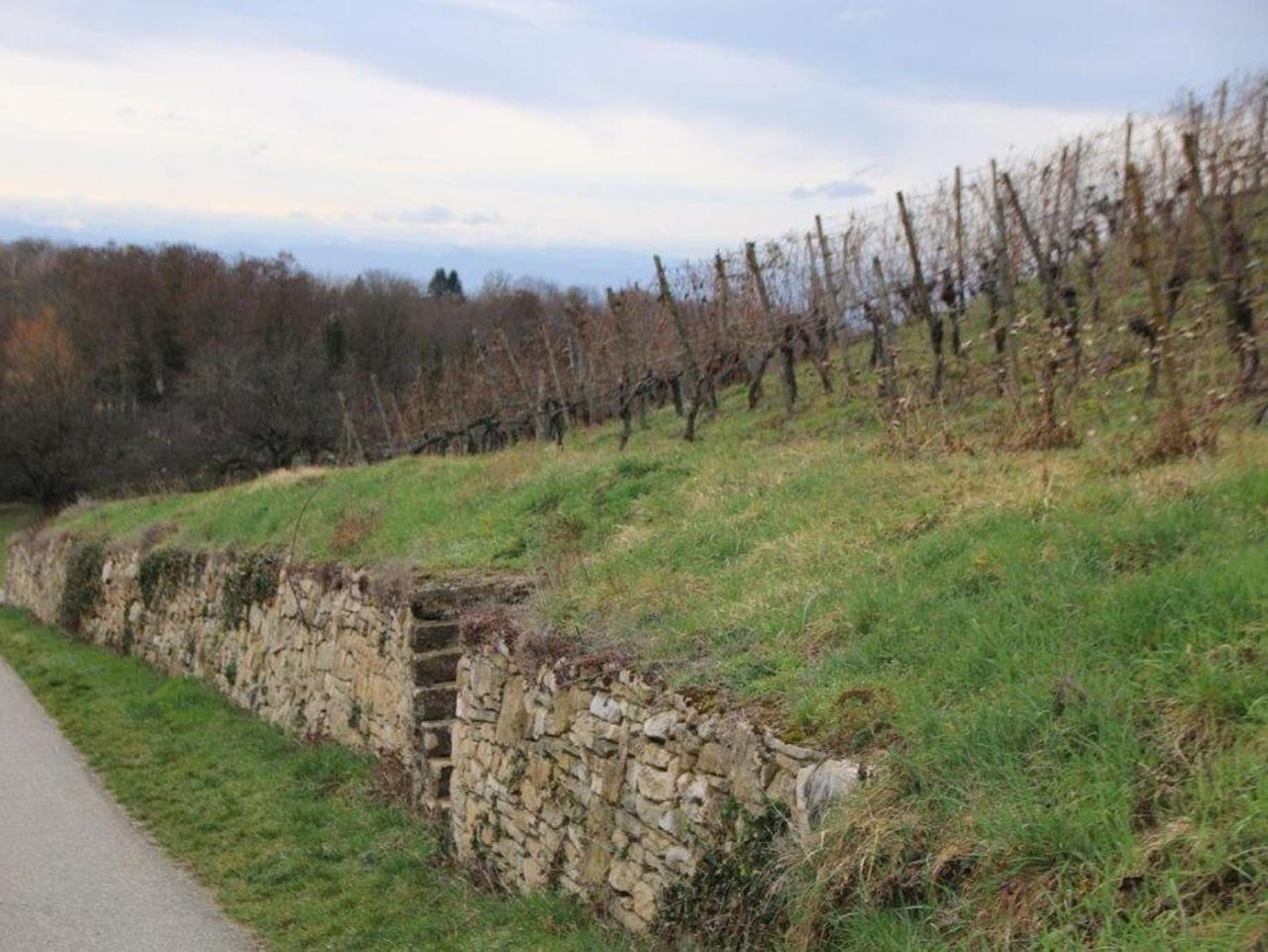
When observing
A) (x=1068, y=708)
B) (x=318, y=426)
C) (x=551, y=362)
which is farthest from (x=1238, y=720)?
(x=318, y=426)

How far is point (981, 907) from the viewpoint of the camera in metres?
3.63

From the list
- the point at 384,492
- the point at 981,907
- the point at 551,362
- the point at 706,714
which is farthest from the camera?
the point at 551,362

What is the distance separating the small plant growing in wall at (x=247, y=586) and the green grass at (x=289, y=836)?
3.35ft

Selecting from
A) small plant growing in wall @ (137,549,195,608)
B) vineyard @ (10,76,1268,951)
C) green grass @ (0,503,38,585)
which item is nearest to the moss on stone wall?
small plant growing in wall @ (137,549,195,608)

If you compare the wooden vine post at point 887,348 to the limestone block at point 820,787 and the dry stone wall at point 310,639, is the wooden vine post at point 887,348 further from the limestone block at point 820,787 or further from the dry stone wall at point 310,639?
the limestone block at point 820,787

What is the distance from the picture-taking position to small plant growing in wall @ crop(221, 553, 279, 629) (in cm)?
1351

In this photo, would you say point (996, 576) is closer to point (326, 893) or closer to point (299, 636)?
point (326, 893)

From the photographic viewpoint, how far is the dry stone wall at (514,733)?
5.04 m

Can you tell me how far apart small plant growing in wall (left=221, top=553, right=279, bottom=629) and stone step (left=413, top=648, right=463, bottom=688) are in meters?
4.84

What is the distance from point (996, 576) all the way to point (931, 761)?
1474 mm

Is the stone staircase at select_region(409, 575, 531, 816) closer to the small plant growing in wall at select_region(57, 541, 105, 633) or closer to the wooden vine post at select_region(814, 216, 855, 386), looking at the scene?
the wooden vine post at select_region(814, 216, 855, 386)

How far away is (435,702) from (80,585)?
16004mm

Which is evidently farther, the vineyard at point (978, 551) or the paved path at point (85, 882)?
the paved path at point (85, 882)

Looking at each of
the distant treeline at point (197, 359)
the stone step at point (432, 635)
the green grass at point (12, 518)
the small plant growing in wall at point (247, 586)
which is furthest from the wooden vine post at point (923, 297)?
the green grass at point (12, 518)
